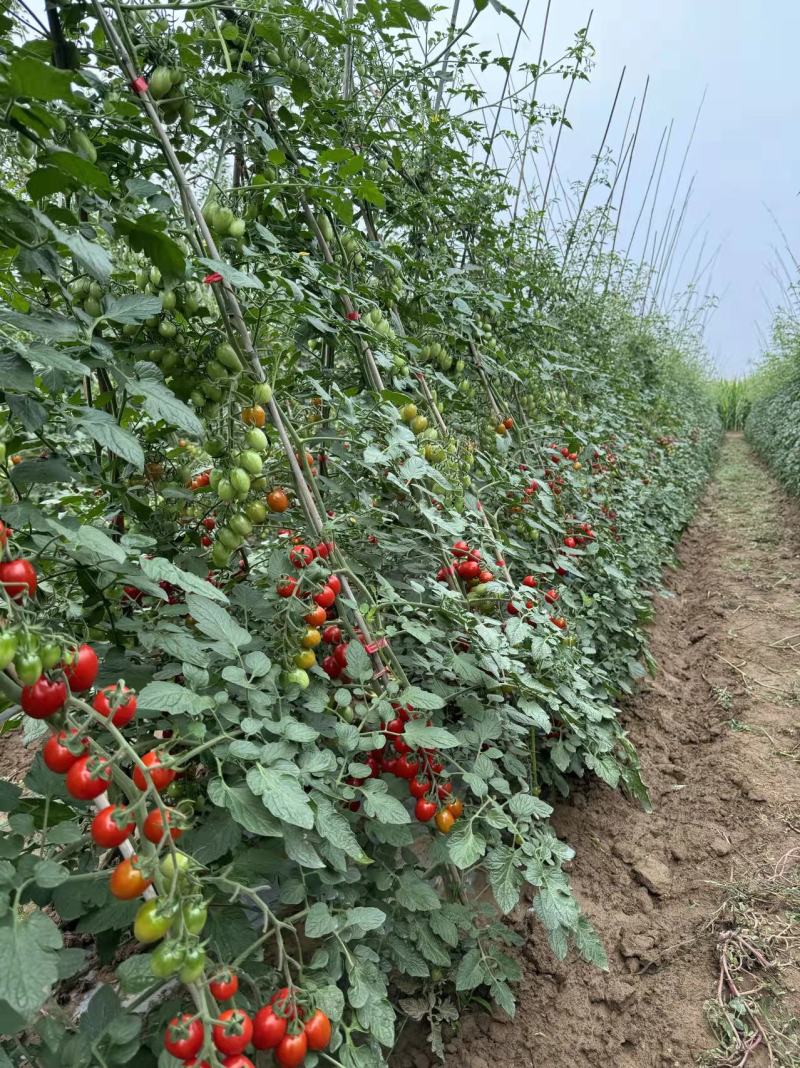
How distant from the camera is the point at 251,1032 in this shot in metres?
0.63

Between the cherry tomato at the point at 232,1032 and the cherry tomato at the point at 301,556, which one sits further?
the cherry tomato at the point at 301,556

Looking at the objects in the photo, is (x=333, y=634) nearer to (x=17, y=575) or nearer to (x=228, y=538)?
(x=228, y=538)

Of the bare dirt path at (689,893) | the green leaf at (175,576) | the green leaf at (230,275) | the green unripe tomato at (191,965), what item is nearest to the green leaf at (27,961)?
the green unripe tomato at (191,965)

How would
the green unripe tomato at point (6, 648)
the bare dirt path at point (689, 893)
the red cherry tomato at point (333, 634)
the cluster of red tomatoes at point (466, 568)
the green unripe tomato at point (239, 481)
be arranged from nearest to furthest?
the green unripe tomato at point (6, 648)
the green unripe tomato at point (239, 481)
the red cherry tomato at point (333, 634)
the bare dirt path at point (689, 893)
the cluster of red tomatoes at point (466, 568)

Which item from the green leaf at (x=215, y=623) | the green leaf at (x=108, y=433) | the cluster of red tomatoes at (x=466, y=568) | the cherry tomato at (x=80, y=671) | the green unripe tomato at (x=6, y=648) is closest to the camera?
the green unripe tomato at (x=6, y=648)

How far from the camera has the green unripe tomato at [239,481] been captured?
99cm

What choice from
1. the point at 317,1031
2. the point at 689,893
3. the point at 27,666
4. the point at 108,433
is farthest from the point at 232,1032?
the point at 689,893

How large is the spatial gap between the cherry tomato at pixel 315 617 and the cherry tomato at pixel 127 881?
470mm

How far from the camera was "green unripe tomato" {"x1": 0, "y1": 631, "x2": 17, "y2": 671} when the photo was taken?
0.53m

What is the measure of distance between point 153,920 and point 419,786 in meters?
0.57

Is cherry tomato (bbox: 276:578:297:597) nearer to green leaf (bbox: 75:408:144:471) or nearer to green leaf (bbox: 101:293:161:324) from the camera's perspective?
green leaf (bbox: 75:408:144:471)

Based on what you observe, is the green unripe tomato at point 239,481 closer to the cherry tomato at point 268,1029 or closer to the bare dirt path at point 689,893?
the cherry tomato at point 268,1029

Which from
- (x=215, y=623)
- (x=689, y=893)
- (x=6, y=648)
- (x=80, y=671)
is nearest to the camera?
(x=6, y=648)

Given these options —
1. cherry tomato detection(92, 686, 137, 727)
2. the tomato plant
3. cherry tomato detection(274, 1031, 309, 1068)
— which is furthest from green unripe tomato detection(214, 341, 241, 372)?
cherry tomato detection(274, 1031, 309, 1068)
